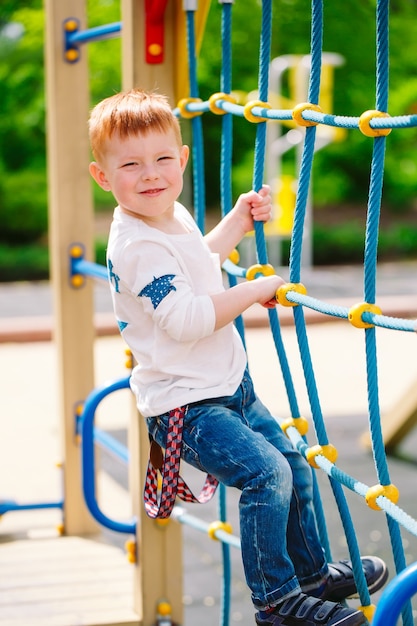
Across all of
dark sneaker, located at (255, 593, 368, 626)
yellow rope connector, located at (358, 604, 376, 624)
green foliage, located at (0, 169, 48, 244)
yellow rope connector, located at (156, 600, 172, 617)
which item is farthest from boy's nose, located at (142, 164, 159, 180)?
green foliage, located at (0, 169, 48, 244)

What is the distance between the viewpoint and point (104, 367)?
7.00 metres

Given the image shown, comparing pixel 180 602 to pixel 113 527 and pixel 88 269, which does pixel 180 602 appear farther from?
pixel 88 269

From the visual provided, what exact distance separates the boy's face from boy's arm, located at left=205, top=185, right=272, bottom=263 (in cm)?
27

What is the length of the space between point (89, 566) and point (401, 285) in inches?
334

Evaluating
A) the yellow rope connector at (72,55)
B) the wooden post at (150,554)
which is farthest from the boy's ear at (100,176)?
the yellow rope connector at (72,55)

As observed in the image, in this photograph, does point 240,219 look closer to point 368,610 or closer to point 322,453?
point 322,453

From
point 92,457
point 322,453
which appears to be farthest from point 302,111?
point 92,457

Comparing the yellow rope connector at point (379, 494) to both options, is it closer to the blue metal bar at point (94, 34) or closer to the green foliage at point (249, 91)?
the blue metal bar at point (94, 34)

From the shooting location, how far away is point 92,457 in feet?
8.61

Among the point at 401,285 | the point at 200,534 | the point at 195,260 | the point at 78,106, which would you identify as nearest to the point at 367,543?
the point at 200,534

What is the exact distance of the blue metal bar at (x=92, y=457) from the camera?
8.30ft

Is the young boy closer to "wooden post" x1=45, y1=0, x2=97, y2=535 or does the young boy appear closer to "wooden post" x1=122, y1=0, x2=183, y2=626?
"wooden post" x1=122, y1=0, x2=183, y2=626

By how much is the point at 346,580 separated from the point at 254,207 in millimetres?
721

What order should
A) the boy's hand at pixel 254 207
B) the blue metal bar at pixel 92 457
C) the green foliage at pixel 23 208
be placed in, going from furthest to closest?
the green foliage at pixel 23 208 → the blue metal bar at pixel 92 457 → the boy's hand at pixel 254 207
